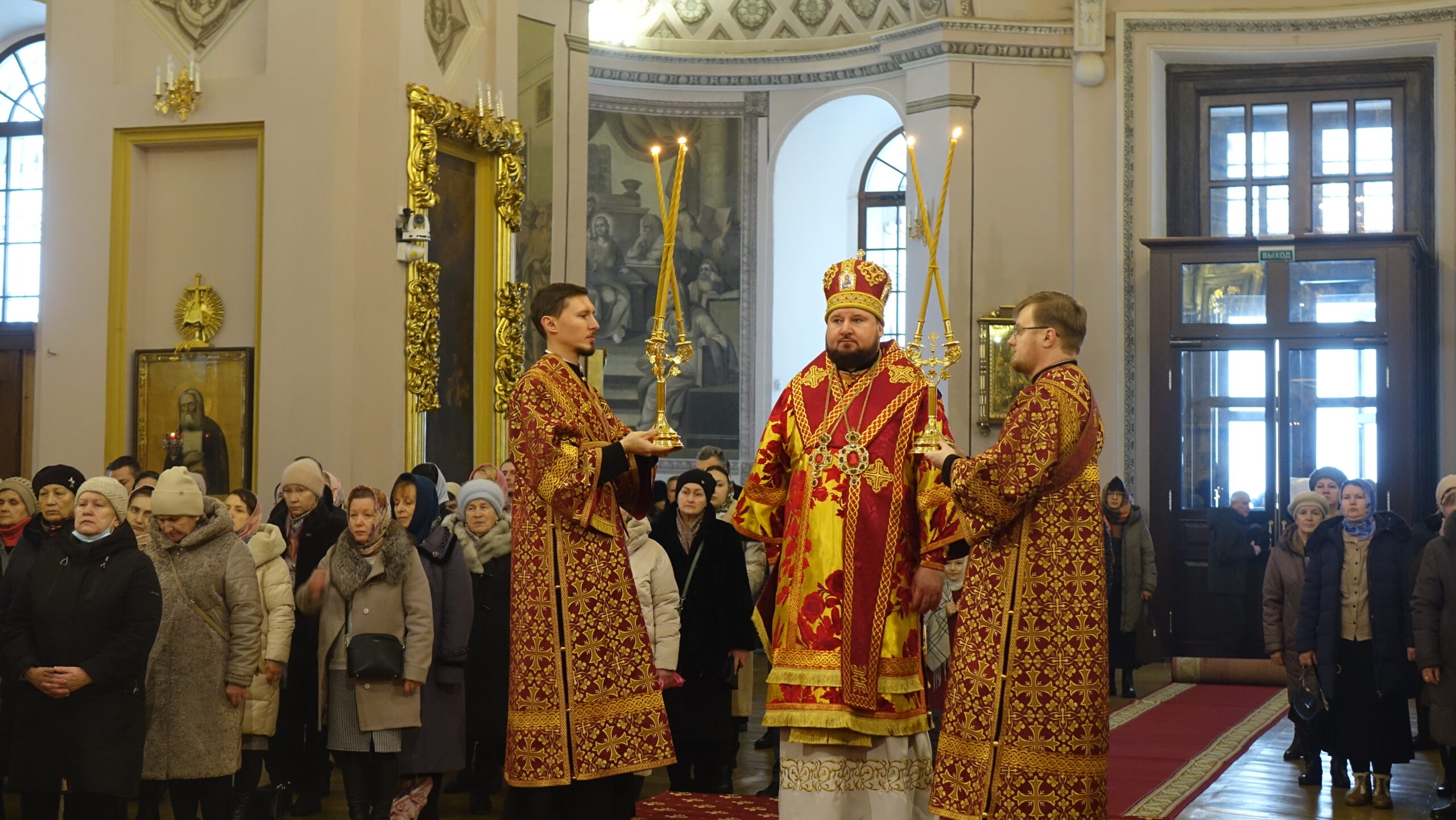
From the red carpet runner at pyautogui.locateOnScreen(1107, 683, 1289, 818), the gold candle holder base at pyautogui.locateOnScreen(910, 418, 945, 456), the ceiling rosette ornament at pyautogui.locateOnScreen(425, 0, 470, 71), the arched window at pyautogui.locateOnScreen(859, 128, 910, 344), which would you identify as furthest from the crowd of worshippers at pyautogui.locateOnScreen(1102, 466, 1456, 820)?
the arched window at pyautogui.locateOnScreen(859, 128, 910, 344)

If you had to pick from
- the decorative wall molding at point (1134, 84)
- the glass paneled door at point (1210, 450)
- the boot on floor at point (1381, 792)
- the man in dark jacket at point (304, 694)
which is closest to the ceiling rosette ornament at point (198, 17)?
the man in dark jacket at point (304, 694)

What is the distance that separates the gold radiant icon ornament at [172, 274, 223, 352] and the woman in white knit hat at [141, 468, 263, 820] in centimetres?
450

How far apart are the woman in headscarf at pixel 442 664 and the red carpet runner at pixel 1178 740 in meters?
3.07

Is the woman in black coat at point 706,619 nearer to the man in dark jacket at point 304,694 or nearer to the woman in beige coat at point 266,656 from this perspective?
the man in dark jacket at point 304,694

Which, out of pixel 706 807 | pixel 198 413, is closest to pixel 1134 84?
pixel 198 413

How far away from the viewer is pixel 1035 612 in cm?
540

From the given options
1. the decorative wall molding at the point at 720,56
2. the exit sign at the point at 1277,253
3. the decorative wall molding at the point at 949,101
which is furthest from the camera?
the decorative wall molding at the point at 720,56

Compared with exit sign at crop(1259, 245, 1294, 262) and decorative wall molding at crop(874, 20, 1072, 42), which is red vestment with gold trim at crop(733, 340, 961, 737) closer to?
exit sign at crop(1259, 245, 1294, 262)

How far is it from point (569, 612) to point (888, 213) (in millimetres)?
14618

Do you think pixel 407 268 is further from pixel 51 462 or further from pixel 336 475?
pixel 51 462

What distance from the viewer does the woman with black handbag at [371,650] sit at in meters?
6.96

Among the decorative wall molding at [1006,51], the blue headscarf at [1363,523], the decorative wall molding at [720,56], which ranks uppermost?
the decorative wall molding at [720,56]

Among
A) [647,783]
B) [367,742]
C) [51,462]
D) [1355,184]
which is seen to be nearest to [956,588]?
[647,783]

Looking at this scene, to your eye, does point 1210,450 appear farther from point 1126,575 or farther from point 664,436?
point 664,436
